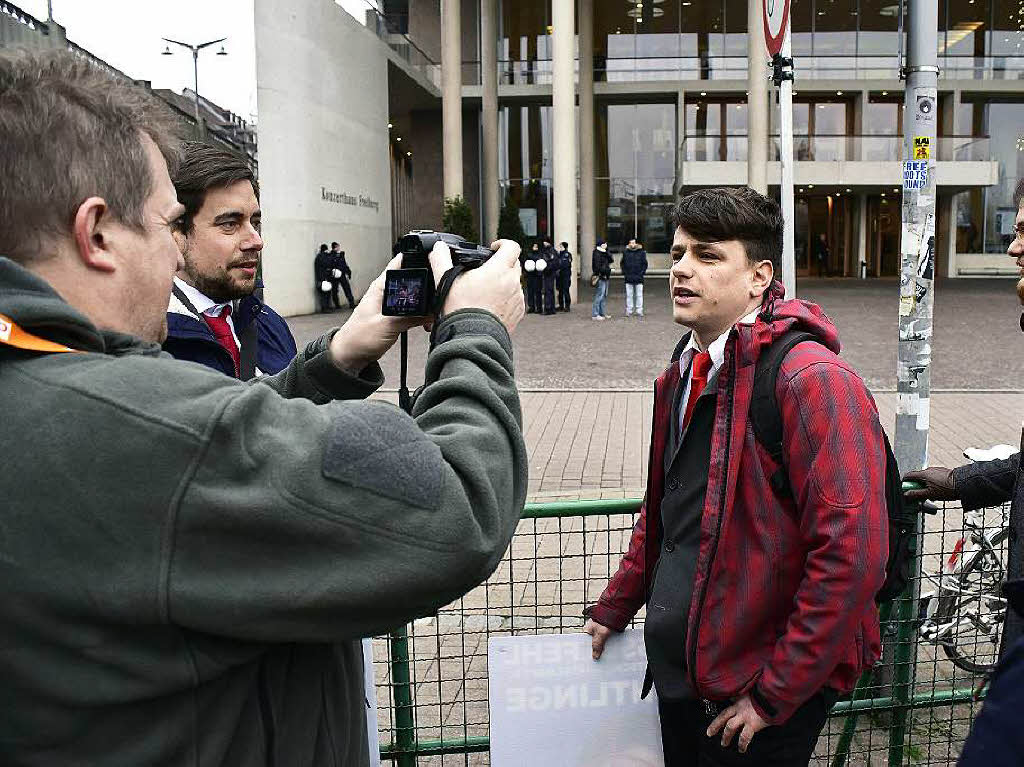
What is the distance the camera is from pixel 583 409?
10.5 m

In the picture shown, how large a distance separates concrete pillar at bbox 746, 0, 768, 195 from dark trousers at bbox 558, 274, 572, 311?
753cm

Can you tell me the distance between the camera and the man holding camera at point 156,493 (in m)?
1.06

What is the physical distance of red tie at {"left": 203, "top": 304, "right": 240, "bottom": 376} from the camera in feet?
10.3

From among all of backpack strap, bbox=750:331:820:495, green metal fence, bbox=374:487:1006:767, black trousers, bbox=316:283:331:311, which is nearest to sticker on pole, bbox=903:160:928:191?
green metal fence, bbox=374:487:1006:767

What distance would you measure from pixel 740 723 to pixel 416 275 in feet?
4.32

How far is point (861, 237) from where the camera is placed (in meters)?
37.8

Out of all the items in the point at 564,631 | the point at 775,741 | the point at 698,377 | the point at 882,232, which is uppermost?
the point at 882,232

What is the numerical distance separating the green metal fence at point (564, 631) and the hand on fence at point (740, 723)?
865mm

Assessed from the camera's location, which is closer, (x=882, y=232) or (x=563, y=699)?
(x=563, y=699)

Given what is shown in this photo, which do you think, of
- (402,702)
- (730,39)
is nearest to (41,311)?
(402,702)

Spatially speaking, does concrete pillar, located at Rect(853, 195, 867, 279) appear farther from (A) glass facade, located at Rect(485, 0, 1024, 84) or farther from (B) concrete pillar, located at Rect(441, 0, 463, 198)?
(B) concrete pillar, located at Rect(441, 0, 463, 198)

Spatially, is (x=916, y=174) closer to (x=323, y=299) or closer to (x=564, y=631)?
(x=564, y=631)

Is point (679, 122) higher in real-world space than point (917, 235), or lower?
higher

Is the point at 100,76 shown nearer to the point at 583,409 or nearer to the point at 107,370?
the point at 107,370
